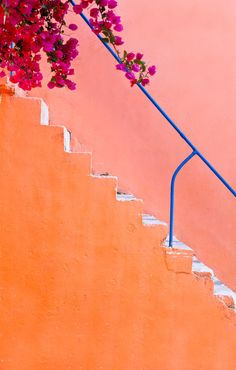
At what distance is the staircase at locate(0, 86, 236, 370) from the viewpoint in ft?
11.7

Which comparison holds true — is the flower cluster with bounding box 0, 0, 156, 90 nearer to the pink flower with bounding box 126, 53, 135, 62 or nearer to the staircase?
the pink flower with bounding box 126, 53, 135, 62

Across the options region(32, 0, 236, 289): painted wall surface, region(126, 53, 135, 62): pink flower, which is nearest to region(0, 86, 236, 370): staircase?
region(126, 53, 135, 62): pink flower

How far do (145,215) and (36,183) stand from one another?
5.08 feet

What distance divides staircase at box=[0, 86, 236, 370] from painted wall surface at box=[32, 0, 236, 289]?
1425mm

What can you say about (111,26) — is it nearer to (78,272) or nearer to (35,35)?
(35,35)

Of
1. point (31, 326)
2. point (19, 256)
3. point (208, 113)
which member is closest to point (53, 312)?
point (31, 326)

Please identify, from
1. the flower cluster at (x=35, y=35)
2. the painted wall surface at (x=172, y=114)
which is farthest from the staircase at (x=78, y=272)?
the painted wall surface at (x=172, y=114)

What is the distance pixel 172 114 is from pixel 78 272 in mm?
1975

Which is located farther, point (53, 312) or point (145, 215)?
point (145, 215)

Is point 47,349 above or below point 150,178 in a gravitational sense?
below

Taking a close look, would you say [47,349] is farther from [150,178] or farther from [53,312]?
[150,178]

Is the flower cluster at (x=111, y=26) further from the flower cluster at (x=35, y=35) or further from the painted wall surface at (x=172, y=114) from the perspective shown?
the painted wall surface at (x=172, y=114)

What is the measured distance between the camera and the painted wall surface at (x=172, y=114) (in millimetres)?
5039

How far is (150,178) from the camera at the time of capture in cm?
505
